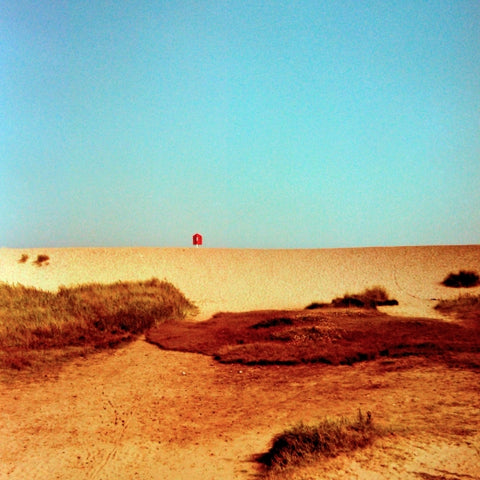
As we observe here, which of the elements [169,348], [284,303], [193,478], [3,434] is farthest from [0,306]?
[193,478]

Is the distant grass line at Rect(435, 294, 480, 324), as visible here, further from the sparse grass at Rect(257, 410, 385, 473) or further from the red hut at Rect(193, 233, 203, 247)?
the red hut at Rect(193, 233, 203, 247)

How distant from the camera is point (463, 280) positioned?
83.2ft

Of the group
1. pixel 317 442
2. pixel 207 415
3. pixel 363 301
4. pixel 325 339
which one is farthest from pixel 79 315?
pixel 317 442

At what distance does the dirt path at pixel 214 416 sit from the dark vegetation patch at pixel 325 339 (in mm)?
528

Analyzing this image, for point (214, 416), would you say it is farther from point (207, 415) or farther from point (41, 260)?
point (41, 260)

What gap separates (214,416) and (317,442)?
2492 millimetres

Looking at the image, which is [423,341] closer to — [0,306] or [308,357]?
[308,357]

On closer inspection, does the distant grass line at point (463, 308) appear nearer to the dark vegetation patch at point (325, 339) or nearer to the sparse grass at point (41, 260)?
the dark vegetation patch at point (325, 339)

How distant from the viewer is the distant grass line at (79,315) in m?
12.4

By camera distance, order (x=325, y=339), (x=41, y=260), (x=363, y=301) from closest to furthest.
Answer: (x=325, y=339), (x=363, y=301), (x=41, y=260)

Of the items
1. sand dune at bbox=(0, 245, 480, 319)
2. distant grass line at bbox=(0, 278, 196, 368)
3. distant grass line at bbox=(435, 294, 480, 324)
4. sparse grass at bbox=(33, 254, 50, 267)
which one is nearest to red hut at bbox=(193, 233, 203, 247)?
sand dune at bbox=(0, 245, 480, 319)

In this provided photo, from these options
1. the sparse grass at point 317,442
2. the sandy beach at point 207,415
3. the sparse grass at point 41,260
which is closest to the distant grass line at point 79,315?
the sandy beach at point 207,415

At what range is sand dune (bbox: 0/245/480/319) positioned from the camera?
24344mm

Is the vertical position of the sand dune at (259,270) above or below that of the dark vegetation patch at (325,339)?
above
